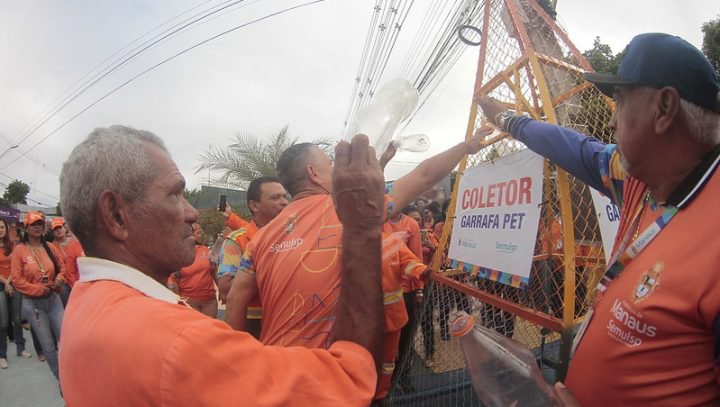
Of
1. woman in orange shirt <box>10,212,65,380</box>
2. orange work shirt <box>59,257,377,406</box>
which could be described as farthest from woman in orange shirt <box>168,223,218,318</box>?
orange work shirt <box>59,257,377,406</box>

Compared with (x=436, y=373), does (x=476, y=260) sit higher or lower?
higher

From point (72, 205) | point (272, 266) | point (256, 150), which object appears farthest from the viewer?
point (256, 150)

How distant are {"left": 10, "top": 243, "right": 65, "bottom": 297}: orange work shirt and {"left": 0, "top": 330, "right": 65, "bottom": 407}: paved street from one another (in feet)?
3.37

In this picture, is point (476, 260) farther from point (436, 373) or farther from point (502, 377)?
point (436, 373)

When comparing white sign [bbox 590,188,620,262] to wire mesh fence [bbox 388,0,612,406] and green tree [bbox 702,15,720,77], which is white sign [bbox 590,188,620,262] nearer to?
wire mesh fence [bbox 388,0,612,406]

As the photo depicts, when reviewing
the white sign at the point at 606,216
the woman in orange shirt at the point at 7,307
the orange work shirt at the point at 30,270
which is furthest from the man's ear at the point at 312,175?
the woman in orange shirt at the point at 7,307

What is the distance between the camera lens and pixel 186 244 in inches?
48.3

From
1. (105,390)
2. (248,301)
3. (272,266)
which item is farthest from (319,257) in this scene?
(105,390)

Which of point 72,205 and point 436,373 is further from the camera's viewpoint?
point 436,373

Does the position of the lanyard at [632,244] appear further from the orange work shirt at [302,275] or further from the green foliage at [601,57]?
the green foliage at [601,57]

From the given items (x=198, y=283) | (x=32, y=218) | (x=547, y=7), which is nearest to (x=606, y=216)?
(x=547, y=7)

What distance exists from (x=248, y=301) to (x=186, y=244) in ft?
3.69

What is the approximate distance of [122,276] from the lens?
1002 millimetres

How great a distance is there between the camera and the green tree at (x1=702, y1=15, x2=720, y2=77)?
33.4ft
